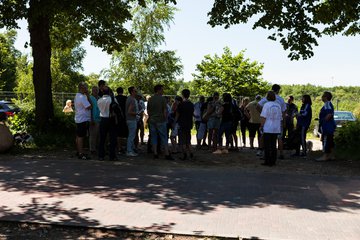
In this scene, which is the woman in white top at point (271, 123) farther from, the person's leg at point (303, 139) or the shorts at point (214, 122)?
the shorts at point (214, 122)

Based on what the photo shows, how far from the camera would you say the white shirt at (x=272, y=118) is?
34.0 ft

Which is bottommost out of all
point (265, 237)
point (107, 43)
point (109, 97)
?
point (265, 237)

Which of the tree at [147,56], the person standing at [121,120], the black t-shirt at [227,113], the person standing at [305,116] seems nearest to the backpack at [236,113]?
the black t-shirt at [227,113]

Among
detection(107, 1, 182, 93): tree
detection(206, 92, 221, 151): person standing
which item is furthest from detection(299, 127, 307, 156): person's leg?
detection(107, 1, 182, 93): tree

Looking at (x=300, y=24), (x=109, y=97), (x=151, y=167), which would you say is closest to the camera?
(x=151, y=167)

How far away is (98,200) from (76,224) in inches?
49.2

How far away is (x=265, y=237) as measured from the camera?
518cm

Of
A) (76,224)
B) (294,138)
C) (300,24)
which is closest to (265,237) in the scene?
(76,224)

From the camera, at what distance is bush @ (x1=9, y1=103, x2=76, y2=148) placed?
1309cm

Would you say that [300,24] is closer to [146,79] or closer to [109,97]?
[109,97]

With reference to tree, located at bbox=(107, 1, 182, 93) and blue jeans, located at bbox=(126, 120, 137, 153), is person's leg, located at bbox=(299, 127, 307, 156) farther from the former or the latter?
tree, located at bbox=(107, 1, 182, 93)

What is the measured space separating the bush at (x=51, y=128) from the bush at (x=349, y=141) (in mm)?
7834

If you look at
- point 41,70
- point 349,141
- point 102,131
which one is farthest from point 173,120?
point 349,141

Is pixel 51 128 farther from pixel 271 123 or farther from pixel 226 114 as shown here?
pixel 271 123
